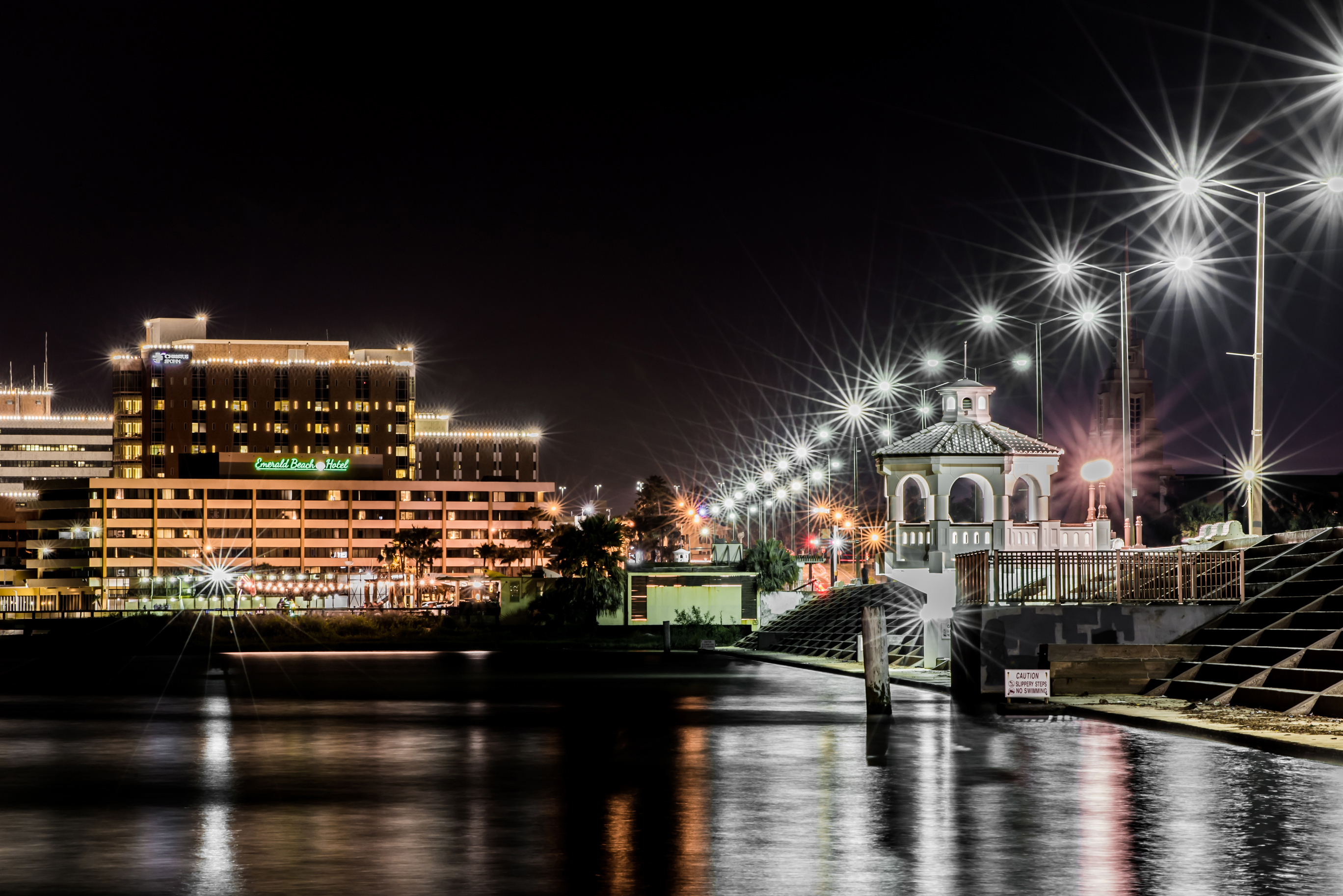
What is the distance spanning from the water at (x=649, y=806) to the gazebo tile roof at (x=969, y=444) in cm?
1612

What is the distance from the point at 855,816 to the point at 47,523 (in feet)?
661

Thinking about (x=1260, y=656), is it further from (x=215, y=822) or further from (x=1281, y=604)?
(x=215, y=822)

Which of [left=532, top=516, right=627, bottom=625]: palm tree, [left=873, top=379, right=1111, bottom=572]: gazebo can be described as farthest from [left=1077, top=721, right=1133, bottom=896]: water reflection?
[left=532, top=516, right=627, bottom=625]: palm tree

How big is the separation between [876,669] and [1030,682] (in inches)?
127

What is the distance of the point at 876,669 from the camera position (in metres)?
25.6

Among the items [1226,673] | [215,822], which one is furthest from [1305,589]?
[215,822]

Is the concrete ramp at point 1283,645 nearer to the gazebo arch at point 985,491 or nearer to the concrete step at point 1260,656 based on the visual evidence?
the concrete step at point 1260,656

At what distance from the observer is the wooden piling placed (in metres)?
25.5

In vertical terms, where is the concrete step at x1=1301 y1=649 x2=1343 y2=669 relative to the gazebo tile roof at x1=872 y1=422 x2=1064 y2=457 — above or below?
below

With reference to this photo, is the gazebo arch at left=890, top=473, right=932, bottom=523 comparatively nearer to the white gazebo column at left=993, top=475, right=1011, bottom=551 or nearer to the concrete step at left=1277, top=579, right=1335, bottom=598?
the white gazebo column at left=993, top=475, right=1011, bottom=551

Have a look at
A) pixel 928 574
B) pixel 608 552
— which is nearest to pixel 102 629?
pixel 608 552

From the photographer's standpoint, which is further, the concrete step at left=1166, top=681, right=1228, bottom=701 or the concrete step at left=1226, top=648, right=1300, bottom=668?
the concrete step at left=1166, top=681, right=1228, bottom=701

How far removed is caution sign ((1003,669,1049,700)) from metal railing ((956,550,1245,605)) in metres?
3.18

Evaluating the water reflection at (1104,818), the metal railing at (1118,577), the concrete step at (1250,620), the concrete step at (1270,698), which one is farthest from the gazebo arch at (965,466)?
the water reflection at (1104,818)
